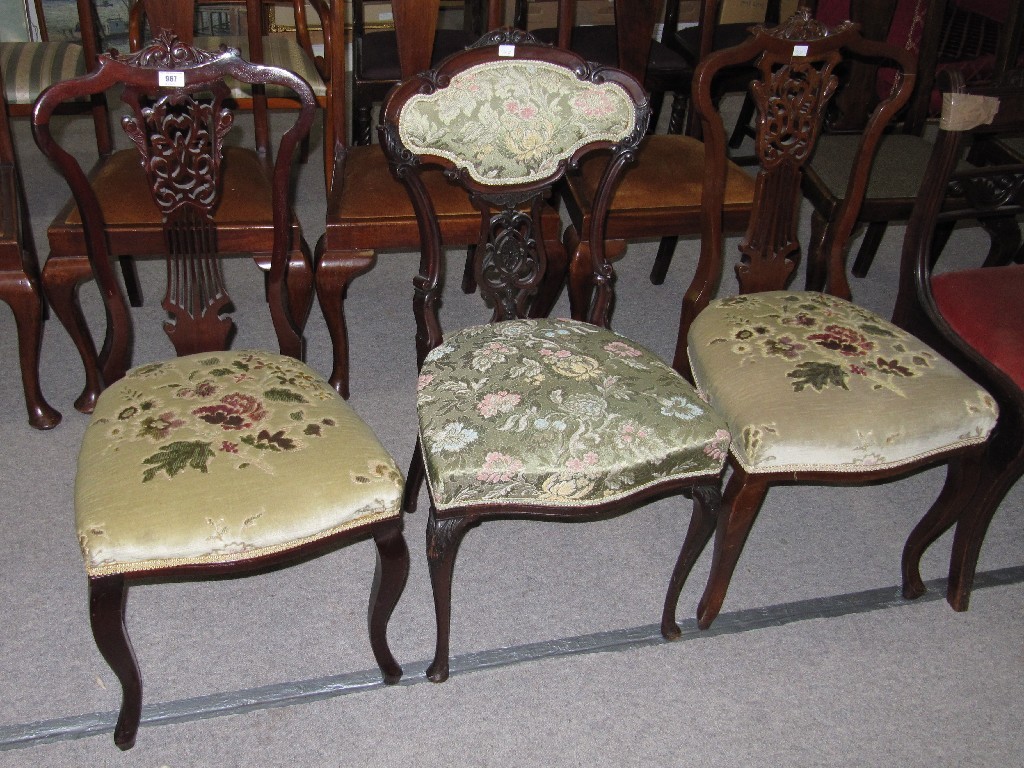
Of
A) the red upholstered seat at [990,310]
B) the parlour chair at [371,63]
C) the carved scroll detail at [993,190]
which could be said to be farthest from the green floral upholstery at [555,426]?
the parlour chair at [371,63]

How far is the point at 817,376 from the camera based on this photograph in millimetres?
1560

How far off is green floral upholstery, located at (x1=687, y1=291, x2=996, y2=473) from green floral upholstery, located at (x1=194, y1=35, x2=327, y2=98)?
4.86 feet

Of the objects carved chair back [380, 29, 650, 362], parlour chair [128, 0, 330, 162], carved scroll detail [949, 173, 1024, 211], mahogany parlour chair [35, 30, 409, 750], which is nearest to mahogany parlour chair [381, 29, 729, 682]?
carved chair back [380, 29, 650, 362]

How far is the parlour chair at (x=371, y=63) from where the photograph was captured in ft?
8.19

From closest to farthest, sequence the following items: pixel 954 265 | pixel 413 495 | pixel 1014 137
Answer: pixel 413 495
pixel 1014 137
pixel 954 265

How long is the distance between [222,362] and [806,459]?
99 centimetres

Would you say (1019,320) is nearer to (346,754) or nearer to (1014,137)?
(1014,137)

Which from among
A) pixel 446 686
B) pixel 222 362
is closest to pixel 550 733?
pixel 446 686

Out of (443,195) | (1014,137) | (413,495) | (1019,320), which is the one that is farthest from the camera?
(1014,137)

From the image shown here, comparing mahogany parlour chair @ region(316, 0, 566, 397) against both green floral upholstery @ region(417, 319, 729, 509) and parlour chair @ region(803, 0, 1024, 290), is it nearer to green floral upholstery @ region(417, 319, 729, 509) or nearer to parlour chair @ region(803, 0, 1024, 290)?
green floral upholstery @ region(417, 319, 729, 509)

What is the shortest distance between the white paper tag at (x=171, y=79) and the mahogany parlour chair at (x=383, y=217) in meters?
0.53

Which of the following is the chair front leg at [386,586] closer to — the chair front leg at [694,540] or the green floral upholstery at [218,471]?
the green floral upholstery at [218,471]

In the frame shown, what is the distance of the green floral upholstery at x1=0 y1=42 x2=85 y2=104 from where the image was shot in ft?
7.87

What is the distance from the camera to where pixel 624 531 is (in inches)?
75.1
